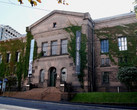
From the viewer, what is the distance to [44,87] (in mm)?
27141

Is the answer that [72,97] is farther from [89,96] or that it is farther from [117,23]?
[117,23]

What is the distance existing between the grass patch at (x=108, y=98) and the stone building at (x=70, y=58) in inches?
129

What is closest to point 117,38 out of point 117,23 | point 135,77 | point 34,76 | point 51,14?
point 117,23

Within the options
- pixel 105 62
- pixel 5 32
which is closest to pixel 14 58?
pixel 105 62

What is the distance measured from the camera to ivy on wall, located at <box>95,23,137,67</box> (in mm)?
24234

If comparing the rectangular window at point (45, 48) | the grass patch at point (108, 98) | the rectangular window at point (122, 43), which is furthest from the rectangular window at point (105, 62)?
the rectangular window at point (45, 48)

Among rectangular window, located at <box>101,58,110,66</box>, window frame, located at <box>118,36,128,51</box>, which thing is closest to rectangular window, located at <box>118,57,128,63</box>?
window frame, located at <box>118,36,128,51</box>

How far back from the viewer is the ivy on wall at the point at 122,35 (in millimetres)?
24234

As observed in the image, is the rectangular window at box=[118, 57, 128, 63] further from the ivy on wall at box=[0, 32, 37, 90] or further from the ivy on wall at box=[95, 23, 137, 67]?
the ivy on wall at box=[0, 32, 37, 90]

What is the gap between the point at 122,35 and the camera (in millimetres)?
25781

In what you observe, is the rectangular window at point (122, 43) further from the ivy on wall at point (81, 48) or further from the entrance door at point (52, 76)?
the entrance door at point (52, 76)

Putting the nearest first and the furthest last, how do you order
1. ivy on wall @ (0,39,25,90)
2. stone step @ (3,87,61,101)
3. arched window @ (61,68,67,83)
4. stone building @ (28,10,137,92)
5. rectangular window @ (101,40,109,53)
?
stone step @ (3,87,61,101) < stone building @ (28,10,137,92) < arched window @ (61,68,67,83) < rectangular window @ (101,40,109,53) < ivy on wall @ (0,39,25,90)

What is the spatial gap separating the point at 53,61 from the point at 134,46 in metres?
13.7

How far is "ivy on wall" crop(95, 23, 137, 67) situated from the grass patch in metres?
6.59
